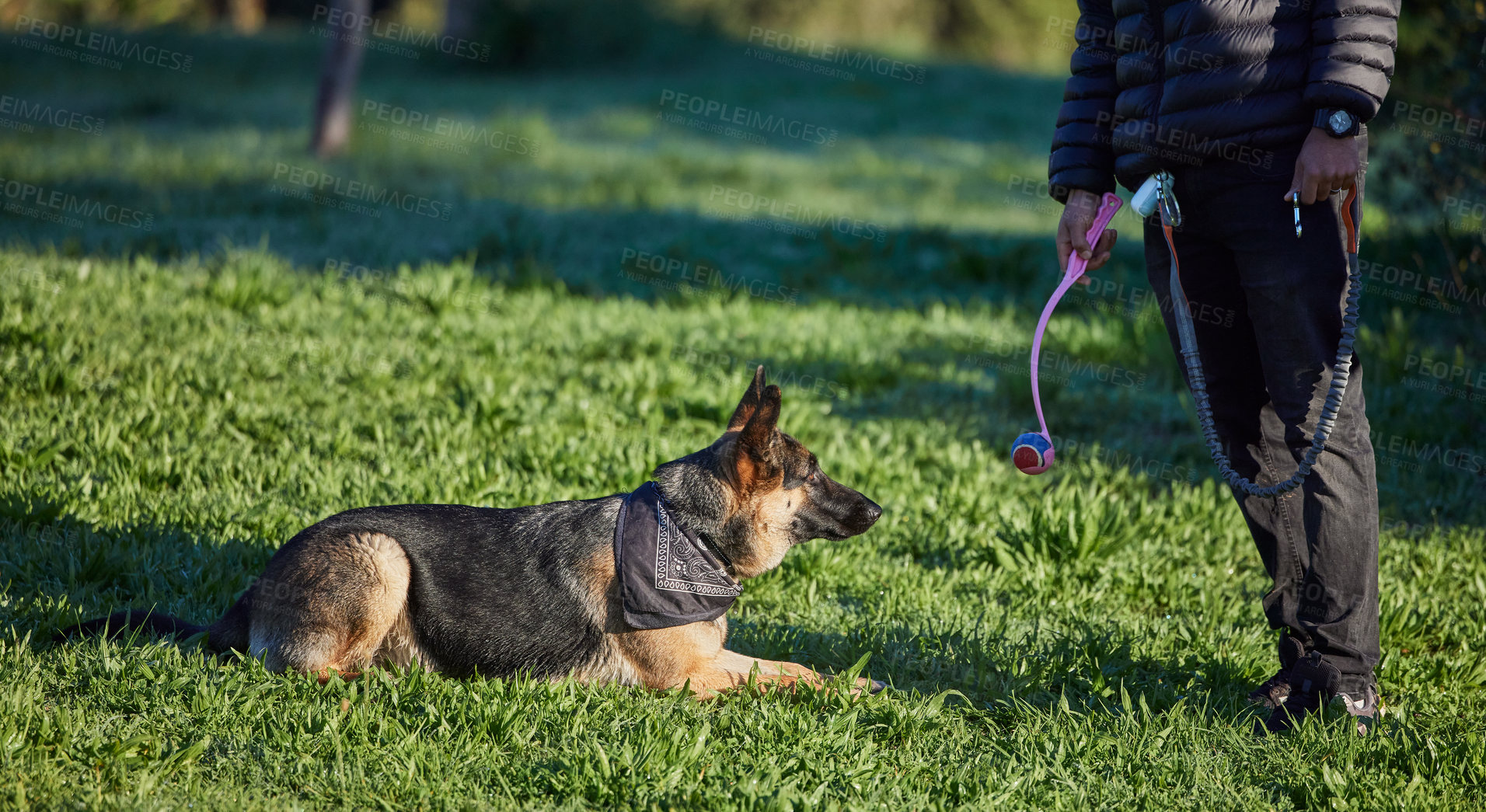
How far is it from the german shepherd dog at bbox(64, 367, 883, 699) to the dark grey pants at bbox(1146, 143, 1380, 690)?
145cm

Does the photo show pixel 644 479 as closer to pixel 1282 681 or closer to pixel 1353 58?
pixel 1282 681

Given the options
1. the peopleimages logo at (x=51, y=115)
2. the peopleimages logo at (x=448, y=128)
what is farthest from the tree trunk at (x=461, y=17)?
the peopleimages logo at (x=51, y=115)

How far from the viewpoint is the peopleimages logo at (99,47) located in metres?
19.2

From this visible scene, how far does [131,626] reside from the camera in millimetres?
3438

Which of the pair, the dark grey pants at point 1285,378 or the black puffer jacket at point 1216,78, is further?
the dark grey pants at point 1285,378

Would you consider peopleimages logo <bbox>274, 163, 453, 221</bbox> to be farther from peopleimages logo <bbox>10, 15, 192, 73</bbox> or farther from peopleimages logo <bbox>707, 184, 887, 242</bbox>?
peopleimages logo <bbox>10, 15, 192, 73</bbox>

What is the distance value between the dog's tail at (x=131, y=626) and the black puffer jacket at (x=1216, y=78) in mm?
3347

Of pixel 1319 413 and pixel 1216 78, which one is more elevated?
pixel 1216 78

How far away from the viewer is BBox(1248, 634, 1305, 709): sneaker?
11.6ft

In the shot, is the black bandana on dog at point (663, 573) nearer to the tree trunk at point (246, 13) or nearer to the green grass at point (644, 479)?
the green grass at point (644, 479)

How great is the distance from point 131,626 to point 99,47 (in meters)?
20.6

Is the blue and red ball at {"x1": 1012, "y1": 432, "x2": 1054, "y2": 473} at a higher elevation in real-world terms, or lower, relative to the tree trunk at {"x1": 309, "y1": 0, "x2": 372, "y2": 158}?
lower

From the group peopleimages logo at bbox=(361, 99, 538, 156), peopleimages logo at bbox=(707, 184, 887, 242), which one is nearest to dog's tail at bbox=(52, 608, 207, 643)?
peopleimages logo at bbox=(707, 184, 887, 242)

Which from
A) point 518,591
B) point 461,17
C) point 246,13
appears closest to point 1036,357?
point 518,591
